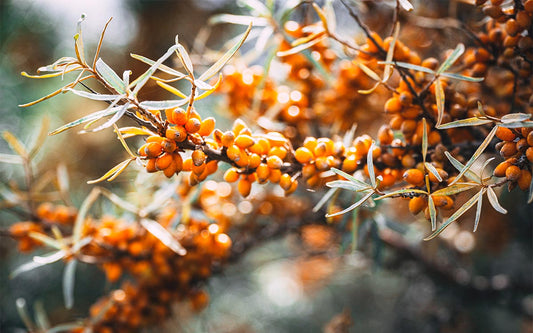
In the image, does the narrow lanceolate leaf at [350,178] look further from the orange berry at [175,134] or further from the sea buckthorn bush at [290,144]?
the orange berry at [175,134]

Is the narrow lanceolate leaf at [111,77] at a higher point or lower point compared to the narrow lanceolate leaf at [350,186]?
higher

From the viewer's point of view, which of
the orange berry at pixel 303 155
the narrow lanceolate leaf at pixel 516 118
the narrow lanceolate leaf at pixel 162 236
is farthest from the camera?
the narrow lanceolate leaf at pixel 162 236

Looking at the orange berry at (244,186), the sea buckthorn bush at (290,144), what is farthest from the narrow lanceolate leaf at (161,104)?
the orange berry at (244,186)

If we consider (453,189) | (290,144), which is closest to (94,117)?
(290,144)

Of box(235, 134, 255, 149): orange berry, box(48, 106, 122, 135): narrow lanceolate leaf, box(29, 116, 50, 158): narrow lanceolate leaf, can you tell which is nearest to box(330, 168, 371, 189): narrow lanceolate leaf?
box(235, 134, 255, 149): orange berry

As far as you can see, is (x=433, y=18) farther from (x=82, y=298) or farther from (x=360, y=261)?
(x=82, y=298)

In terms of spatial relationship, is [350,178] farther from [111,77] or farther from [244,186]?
[111,77]

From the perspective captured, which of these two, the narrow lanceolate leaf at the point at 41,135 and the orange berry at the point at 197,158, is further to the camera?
the narrow lanceolate leaf at the point at 41,135

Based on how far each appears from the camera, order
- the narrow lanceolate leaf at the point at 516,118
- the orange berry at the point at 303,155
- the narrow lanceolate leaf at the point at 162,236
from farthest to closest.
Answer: the narrow lanceolate leaf at the point at 162,236 < the orange berry at the point at 303,155 < the narrow lanceolate leaf at the point at 516,118
